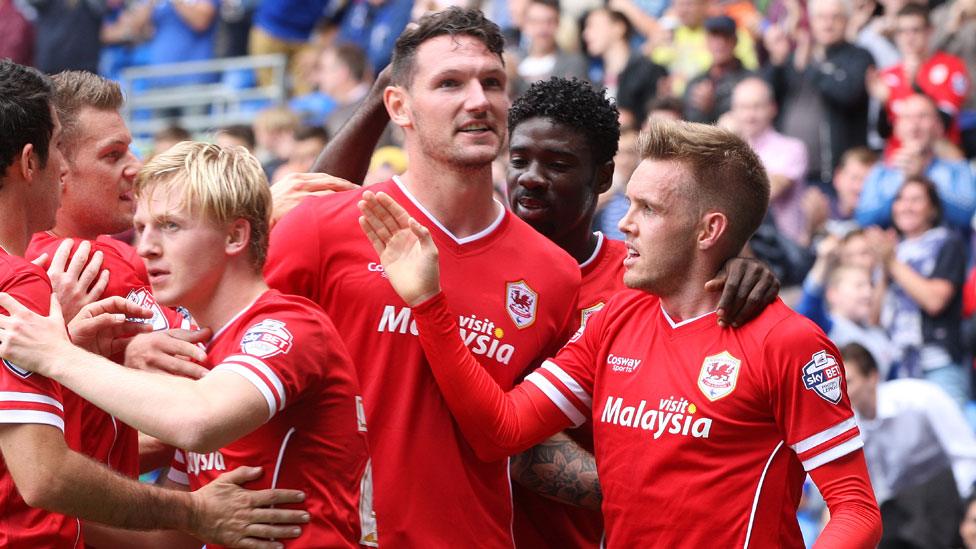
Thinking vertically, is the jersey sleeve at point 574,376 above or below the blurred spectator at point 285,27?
below

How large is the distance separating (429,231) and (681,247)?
827 millimetres

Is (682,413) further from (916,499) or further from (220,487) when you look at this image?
(916,499)

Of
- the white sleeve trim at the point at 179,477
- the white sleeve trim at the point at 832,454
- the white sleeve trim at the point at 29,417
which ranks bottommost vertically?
the white sleeve trim at the point at 179,477

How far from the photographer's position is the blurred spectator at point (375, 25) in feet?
50.9

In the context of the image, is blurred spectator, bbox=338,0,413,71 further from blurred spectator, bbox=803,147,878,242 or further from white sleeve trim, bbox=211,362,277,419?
white sleeve trim, bbox=211,362,277,419

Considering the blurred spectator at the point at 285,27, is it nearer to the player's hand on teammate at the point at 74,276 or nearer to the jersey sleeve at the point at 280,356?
the player's hand on teammate at the point at 74,276

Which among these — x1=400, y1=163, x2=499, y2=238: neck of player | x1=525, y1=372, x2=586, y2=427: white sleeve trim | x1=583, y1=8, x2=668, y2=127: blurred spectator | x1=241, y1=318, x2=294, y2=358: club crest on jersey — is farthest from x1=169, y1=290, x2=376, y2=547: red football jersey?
x1=583, y1=8, x2=668, y2=127: blurred spectator

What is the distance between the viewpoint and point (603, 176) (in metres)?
5.69

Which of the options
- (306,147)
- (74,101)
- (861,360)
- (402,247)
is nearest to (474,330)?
(402,247)

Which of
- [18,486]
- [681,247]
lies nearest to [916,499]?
[681,247]

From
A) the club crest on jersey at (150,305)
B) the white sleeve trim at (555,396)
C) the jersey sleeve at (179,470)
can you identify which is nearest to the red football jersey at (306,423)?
the jersey sleeve at (179,470)

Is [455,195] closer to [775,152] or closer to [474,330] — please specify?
[474,330]

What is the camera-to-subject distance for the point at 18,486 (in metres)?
3.70

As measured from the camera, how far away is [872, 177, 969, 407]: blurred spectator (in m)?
10.3
